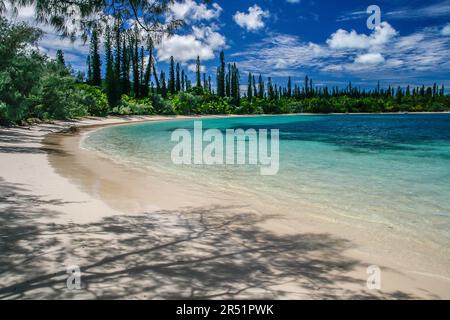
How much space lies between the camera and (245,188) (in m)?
11.8

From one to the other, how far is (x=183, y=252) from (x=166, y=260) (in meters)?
0.43

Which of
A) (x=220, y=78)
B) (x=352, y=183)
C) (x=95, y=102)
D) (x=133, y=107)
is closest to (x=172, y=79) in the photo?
(x=220, y=78)

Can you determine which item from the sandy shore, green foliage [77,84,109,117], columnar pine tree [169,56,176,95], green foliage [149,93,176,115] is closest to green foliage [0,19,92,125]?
the sandy shore

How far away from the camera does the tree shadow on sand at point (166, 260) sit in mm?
4200

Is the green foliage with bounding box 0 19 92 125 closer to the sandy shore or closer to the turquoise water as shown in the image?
the sandy shore

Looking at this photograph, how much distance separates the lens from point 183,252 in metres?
5.52

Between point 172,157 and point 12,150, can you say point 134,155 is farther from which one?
point 12,150

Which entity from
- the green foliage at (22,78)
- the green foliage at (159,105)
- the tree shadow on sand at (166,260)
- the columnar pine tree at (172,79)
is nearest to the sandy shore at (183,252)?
the tree shadow on sand at (166,260)

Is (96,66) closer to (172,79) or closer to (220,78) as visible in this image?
(172,79)

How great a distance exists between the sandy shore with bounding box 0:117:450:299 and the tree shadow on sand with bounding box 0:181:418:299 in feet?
0.05

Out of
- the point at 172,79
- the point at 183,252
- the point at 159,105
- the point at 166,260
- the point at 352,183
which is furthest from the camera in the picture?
the point at 172,79

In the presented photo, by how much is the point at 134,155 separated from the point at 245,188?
1012cm

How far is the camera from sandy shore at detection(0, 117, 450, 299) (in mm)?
4309

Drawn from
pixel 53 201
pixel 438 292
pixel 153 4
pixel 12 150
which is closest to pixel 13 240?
pixel 53 201
